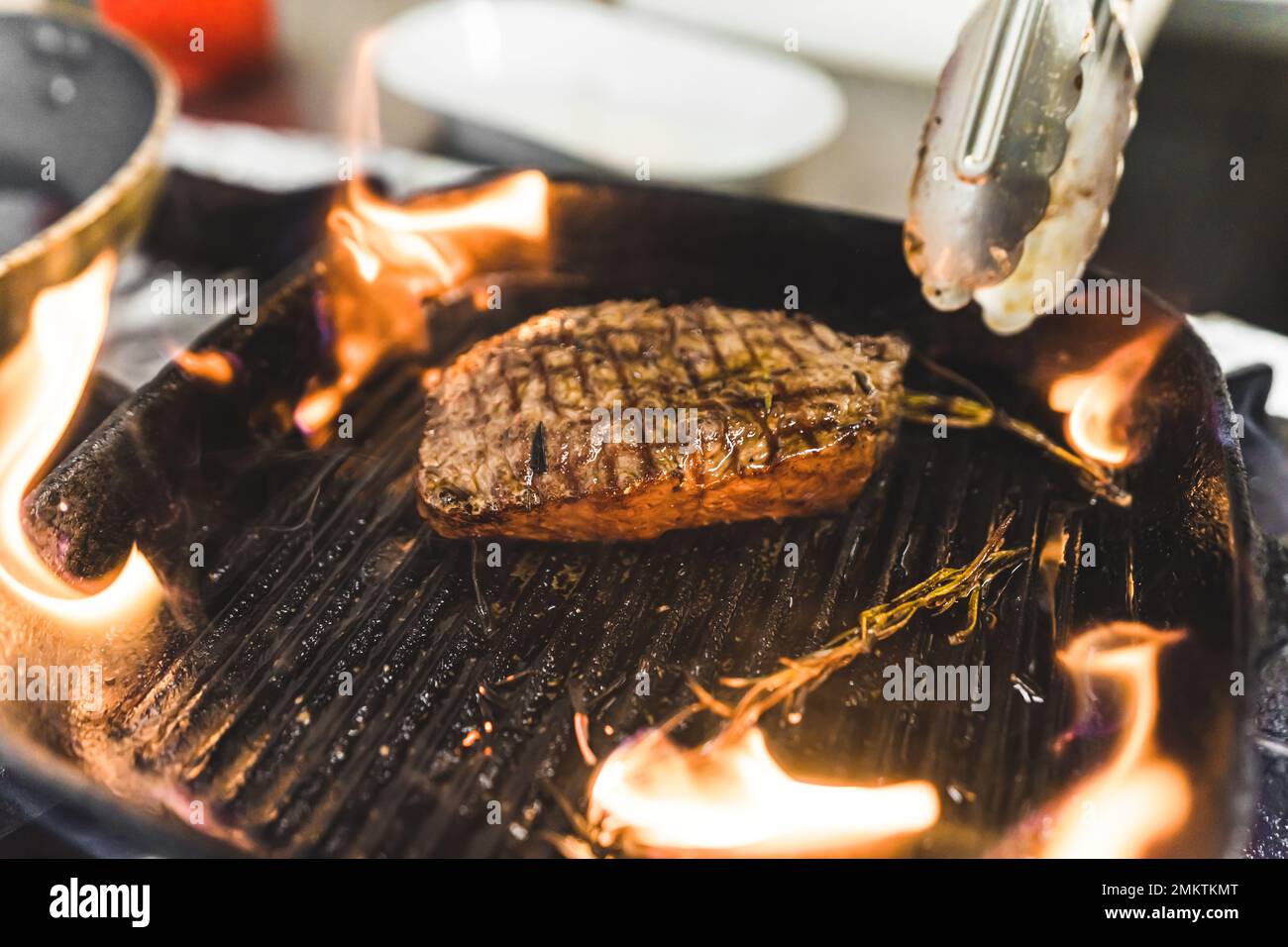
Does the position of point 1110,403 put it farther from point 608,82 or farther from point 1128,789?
point 608,82

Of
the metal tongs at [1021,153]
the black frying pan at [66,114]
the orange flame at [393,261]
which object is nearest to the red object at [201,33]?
the black frying pan at [66,114]

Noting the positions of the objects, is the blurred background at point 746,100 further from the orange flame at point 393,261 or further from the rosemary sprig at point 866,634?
the rosemary sprig at point 866,634

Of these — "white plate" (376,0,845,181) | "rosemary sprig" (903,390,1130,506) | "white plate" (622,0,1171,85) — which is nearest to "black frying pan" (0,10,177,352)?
"white plate" (376,0,845,181)

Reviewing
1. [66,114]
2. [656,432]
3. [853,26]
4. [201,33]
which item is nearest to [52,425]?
[656,432]

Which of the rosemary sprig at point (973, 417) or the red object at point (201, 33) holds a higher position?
the red object at point (201, 33)

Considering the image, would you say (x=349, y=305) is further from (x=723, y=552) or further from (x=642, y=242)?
(x=723, y=552)

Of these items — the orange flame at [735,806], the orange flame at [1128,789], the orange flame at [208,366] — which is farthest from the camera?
the orange flame at [208,366]

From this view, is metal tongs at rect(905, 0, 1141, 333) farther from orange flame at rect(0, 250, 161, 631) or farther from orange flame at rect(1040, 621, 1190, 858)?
orange flame at rect(0, 250, 161, 631)
